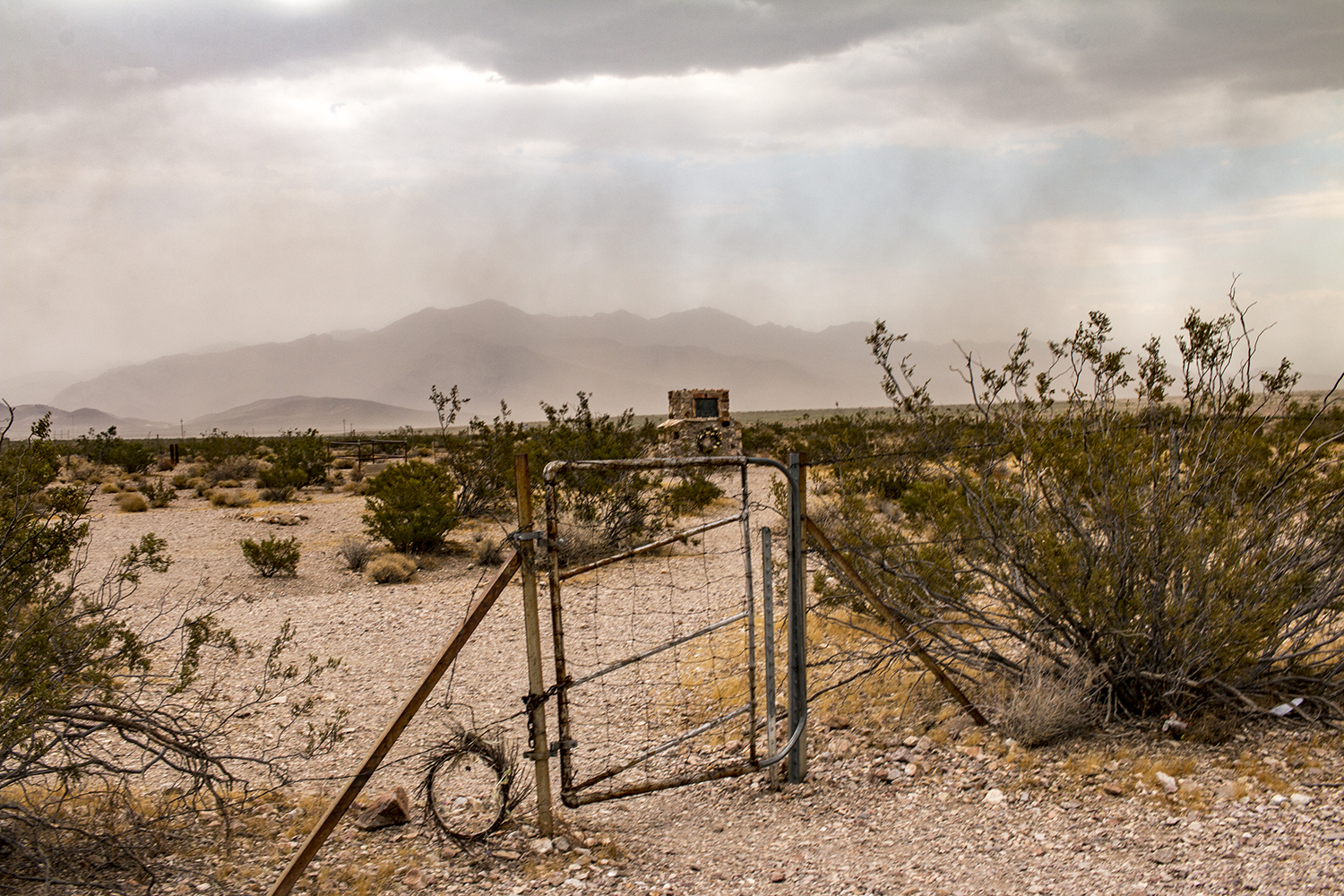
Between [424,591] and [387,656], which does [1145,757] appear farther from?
[424,591]

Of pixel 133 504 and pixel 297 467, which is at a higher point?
pixel 297 467

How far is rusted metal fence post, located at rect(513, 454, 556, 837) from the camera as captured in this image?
4.10 meters

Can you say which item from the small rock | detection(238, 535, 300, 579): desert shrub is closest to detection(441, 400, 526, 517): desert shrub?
detection(238, 535, 300, 579): desert shrub

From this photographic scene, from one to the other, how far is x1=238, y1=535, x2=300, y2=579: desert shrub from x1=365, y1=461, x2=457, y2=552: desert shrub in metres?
1.36

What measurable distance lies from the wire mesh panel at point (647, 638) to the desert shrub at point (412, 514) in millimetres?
1979

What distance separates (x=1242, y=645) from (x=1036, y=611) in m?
1.16

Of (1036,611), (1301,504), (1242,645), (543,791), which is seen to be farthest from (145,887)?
(1301,504)

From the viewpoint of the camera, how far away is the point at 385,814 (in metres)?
4.63

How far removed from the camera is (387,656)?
8.47 metres

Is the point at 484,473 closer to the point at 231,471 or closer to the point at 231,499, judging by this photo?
the point at 231,499

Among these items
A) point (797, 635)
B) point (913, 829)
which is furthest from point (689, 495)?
point (913, 829)

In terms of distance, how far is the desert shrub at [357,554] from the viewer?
518 inches

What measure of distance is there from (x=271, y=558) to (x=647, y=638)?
6733 millimetres

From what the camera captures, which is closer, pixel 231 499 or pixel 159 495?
pixel 231 499
